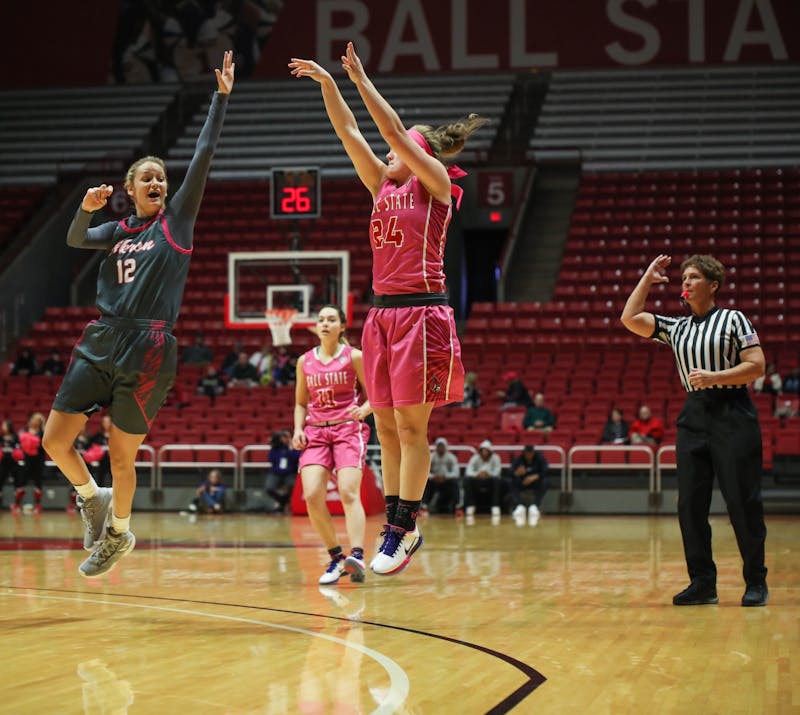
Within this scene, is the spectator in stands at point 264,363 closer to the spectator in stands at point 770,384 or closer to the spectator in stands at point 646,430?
the spectator in stands at point 646,430

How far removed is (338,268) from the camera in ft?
61.5

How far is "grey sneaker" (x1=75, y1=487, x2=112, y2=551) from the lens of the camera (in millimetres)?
6484

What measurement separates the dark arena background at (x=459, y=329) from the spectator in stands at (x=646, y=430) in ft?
1.34

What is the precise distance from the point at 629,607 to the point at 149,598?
2.84 meters

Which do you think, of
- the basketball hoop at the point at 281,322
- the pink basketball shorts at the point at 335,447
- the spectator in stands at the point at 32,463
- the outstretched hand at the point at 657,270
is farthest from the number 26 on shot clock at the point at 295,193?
the outstretched hand at the point at 657,270

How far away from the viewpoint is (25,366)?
70.6 ft

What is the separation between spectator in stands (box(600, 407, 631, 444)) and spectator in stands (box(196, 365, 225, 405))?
6.92 m

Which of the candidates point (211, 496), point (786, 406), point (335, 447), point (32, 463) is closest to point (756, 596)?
point (335, 447)

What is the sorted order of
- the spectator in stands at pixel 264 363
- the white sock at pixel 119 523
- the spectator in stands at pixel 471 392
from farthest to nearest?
the spectator in stands at pixel 264 363, the spectator in stands at pixel 471 392, the white sock at pixel 119 523

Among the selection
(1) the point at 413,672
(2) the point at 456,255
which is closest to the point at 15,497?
(2) the point at 456,255

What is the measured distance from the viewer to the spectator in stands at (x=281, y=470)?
17328mm

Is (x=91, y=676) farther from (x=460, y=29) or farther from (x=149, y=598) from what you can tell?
(x=460, y=29)

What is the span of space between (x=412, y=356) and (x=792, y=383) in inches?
556

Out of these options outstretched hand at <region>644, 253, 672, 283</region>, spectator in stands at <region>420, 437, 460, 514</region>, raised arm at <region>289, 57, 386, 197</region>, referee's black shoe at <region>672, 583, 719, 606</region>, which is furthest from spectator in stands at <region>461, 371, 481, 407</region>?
raised arm at <region>289, 57, 386, 197</region>
